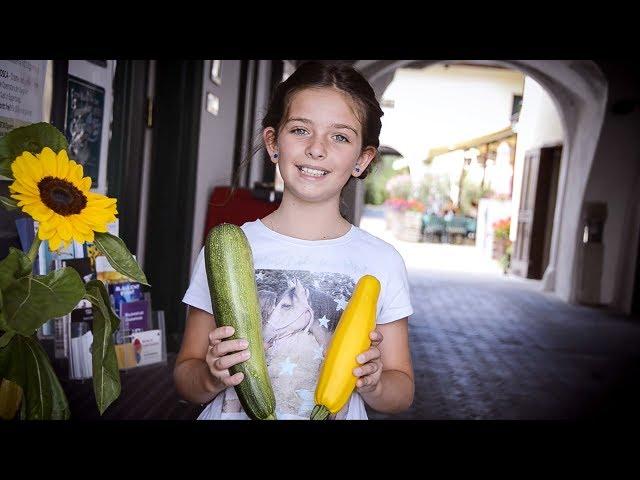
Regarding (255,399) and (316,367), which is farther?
(316,367)

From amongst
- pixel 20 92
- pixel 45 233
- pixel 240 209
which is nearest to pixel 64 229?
pixel 45 233

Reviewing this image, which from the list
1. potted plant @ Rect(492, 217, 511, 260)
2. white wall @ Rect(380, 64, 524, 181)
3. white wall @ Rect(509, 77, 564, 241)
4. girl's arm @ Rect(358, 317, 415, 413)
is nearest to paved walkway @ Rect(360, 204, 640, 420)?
girl's arm @ Rect(358, 317, 415, 413)

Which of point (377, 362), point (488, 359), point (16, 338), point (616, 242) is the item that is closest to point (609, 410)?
point (488, 359)

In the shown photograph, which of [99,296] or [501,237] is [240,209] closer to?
[99,296]

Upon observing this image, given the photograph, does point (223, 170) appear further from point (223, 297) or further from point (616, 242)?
point (616, 242)

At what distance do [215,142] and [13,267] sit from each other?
4096 mm

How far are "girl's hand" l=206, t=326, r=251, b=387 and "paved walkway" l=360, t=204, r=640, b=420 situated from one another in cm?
175

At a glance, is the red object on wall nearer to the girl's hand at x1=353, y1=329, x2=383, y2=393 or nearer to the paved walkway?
the paved walkway

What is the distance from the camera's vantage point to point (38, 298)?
2.47 ft

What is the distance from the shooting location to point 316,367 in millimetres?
958

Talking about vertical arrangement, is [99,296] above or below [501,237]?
above

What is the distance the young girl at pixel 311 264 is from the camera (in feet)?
3.14
